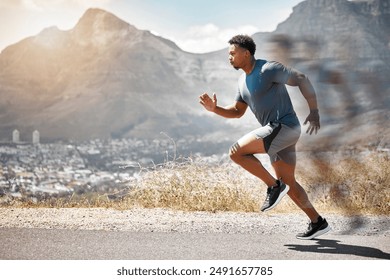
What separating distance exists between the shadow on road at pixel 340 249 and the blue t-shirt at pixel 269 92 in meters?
0.95

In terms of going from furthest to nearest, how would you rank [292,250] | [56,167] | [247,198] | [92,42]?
[92,42]
[56,167]
[247,198]
[292,250]

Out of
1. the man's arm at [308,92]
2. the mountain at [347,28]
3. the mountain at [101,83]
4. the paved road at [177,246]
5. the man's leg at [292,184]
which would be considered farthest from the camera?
the mountain at [101,83]

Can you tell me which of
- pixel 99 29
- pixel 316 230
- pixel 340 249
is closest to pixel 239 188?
pixel 316 230

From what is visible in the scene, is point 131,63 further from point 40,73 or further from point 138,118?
point 40,73

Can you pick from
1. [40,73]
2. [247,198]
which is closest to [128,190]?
[247,198]

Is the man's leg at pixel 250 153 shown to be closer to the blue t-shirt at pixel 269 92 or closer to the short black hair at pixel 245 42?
the blue t-shirt at pixel 269 92

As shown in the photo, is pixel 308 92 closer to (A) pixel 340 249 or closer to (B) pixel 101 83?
(A) pixel 340 249

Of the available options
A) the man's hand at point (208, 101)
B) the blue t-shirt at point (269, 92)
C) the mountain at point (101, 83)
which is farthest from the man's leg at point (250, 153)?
the mountain at point (101, 83)

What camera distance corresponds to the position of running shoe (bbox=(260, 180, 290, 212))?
4.79 metres

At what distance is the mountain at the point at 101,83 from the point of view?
29719mm

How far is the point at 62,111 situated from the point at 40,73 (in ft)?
10.1

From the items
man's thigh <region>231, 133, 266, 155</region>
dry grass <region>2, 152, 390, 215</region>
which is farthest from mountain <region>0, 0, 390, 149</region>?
man's thigh <region>231, 133, 266, 155</region>

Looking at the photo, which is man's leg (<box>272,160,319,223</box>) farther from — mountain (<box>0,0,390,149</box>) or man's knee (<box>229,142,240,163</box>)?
mountain (<box>0,0,390,149</box>)

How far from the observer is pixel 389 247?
4793 millimetres
